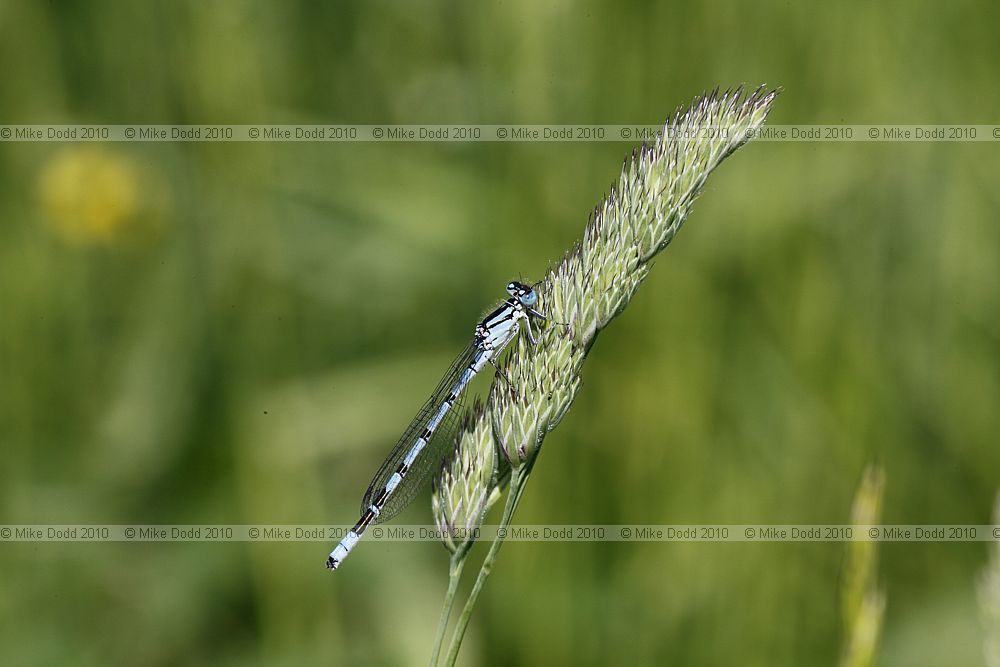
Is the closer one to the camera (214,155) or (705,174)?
(705,174)

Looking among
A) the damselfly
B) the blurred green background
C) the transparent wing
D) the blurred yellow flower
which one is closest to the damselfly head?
the damselfly

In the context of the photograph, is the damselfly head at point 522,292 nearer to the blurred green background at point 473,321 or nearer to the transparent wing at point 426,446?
the transparent wing at point 426,446

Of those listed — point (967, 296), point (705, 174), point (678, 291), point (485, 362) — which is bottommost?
point (485, 362)

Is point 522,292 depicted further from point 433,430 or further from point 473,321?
point 473,321

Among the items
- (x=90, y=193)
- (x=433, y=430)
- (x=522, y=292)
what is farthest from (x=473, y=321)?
(x=90, y=193)

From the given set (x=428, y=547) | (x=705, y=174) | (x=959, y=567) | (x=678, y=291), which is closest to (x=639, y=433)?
(x=678, y=291)

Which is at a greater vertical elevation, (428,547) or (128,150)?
(128,150)

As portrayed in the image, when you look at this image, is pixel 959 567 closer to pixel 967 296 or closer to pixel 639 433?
pixel 967 296
